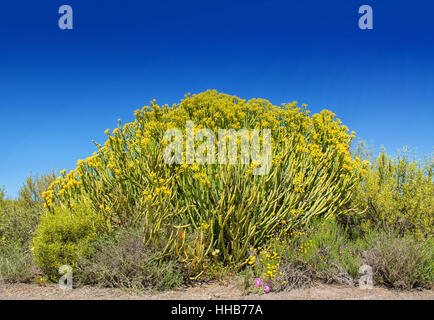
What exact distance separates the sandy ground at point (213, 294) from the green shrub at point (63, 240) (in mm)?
454

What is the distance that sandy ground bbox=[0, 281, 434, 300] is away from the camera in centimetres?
609

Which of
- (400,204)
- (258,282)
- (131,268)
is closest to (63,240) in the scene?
(131,268)

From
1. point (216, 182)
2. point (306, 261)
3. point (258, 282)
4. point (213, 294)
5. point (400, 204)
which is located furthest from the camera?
point (400, 204)

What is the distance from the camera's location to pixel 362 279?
22.2 feet

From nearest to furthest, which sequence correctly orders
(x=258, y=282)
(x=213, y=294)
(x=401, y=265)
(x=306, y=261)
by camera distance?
(x=213, y=294)
(x=258, y=282)
(x=401, y=265)
(x=306, y=261)

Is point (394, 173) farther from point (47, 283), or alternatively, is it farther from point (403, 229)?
point (47, 283)

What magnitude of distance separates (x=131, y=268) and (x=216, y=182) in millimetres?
2256

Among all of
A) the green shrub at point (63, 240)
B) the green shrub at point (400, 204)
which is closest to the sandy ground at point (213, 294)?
the green shrub at point (63, 240)

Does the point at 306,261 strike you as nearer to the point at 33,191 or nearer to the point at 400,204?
the point at 400,204

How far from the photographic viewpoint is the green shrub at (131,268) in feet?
21.1

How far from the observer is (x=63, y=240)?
7.10 meters

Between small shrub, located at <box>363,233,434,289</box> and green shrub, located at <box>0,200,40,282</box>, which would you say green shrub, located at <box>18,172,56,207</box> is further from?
small shrub, located at <box>363,233,434,289</box>
